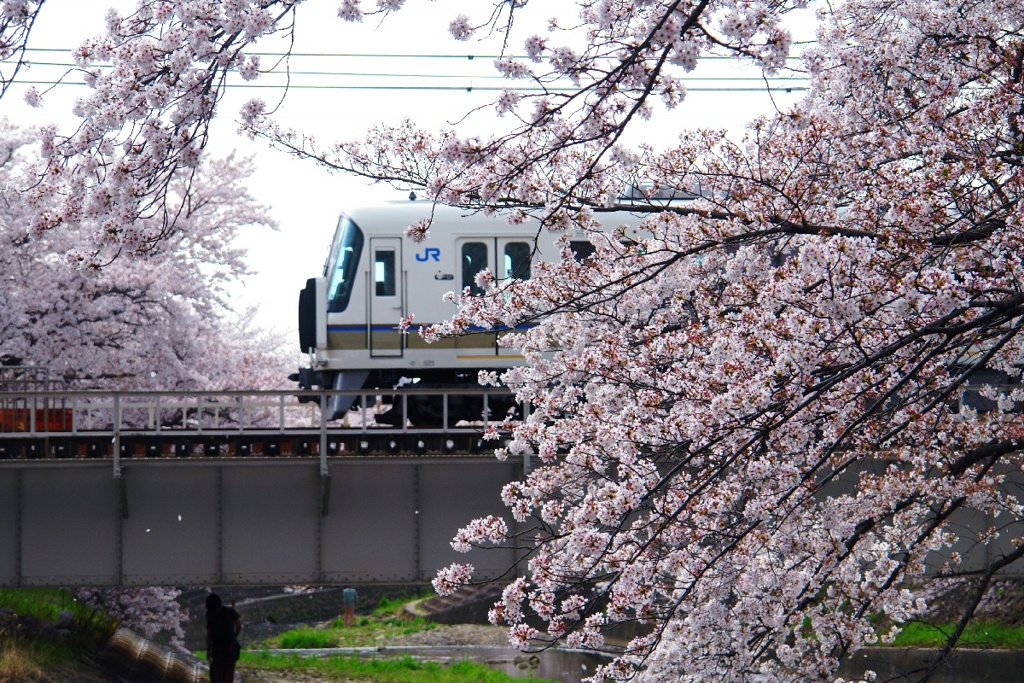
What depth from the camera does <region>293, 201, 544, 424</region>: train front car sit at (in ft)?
56.9

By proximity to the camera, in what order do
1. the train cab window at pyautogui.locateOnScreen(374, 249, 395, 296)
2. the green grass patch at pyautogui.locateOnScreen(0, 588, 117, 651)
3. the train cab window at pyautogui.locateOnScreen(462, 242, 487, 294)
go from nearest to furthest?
the train cab window at pyautogui.locateOnScreen(462, 242, 487, 294), the train cab window at pyautogui.locateOnScreen(374, 249, 395, 296), the green grass patch at pyautogui.locateOnScreen(0, 588, 117, 651)

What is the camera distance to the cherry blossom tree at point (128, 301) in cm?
2200

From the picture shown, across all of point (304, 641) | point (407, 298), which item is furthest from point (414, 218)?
point (304, 641)

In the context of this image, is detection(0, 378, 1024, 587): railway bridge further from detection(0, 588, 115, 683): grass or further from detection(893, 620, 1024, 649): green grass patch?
detection(893, 620, 1024, 649): green grass patch

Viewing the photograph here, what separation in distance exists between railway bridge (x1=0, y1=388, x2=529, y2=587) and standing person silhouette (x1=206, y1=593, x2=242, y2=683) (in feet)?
1.26

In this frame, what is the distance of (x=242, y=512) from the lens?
15.6 meters

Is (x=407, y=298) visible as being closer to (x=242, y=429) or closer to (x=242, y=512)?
(x=242, y=429)

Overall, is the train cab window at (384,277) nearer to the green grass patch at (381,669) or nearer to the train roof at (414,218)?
the train roof at (414,218)

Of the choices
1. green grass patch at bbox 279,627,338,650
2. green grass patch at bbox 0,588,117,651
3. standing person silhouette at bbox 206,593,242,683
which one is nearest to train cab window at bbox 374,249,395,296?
standing person silhouette at bbox 206,593,242,683

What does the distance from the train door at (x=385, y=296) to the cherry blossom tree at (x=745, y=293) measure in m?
7.59

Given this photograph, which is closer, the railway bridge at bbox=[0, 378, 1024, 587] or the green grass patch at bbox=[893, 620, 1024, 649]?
the railway bridge at bbox=[0, 378, 1024, 587]

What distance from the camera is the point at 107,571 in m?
15.6

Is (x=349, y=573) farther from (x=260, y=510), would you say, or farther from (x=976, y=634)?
(x=976, y=634)

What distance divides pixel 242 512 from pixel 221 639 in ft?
5.94
